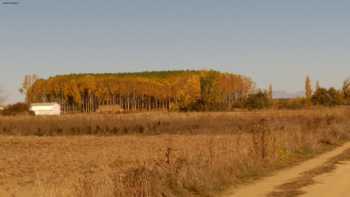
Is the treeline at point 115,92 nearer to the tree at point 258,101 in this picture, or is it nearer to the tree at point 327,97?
the tree at point 258,101

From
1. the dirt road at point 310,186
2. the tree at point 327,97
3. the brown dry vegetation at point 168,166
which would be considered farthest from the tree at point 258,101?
the dirt road at point 310,186

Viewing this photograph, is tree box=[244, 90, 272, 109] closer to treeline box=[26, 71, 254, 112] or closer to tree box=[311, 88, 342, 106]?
tree box=[311, 88, 342, 106]

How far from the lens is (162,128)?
60781 mm

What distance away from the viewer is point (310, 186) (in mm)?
15703

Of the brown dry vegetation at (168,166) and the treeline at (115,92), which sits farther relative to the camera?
the treeline at (115,92)

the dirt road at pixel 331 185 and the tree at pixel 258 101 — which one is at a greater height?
the tree at pixel 258 101

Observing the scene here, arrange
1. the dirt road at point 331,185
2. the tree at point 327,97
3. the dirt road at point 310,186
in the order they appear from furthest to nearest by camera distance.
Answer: the tree at point 327,97
the dirt road at point 310,186
the dirt road at point 331,185

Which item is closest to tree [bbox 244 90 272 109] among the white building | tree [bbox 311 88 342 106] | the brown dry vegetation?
tree [bbox 311 88 342 106]

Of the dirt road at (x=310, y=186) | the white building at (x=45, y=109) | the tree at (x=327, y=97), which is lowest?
the dirt road at (x=310, y=186)

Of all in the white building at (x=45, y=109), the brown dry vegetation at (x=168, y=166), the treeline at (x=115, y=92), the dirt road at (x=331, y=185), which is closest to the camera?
the brown dry vegetation at (x=168, y=166)

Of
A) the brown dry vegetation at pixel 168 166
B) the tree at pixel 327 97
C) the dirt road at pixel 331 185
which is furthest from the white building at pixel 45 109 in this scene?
the dirt road at pixel 331 185

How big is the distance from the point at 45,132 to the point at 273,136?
4263 centimetres

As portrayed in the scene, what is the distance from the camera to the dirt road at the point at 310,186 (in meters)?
14.5

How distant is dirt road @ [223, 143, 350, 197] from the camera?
14.5 metres
